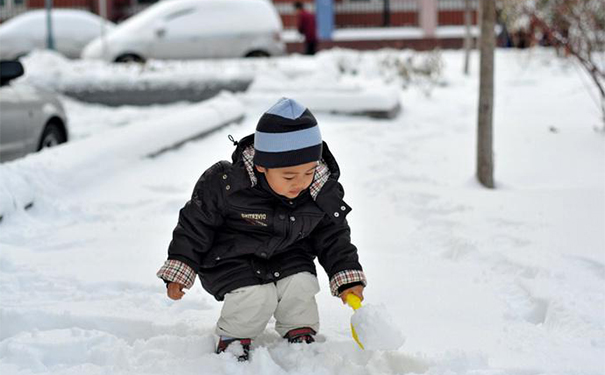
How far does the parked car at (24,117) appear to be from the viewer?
6184 millimetres

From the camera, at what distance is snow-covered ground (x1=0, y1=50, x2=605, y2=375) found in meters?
2.90

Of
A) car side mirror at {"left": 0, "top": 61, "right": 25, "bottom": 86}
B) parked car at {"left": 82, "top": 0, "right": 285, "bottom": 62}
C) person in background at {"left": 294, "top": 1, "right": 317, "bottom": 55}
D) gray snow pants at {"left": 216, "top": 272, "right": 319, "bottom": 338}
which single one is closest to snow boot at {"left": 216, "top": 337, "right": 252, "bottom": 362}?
gray snow pants at {"left": 216, "top": 272, "right": 319, "bottom": 338}

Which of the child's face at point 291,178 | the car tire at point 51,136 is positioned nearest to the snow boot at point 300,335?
the child's face at point 291,178

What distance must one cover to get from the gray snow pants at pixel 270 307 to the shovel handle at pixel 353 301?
6.7 inches

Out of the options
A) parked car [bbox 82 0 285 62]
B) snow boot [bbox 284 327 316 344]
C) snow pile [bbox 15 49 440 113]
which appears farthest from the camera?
parked car [bbox 82 0 285 62]

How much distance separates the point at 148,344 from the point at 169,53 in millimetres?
13940

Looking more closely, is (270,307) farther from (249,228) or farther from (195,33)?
(195,33)

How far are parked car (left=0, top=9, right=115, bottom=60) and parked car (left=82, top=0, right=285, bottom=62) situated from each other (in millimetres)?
3326

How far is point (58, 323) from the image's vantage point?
3.22 m

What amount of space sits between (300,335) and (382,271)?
3.18ft

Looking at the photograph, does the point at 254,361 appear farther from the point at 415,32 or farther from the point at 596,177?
the point at 415,32

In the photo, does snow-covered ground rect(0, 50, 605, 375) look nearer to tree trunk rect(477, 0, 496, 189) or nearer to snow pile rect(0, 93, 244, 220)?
snow pile rect(0, 93, 244, 220)

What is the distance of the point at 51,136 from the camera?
23.4 ft

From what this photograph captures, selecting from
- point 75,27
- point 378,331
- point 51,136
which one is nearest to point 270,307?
point 378,331
